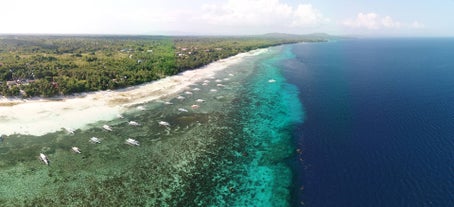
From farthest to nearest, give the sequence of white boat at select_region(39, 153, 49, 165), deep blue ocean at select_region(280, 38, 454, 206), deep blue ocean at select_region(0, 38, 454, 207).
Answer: white boat at select_region(39, 153, 49, 165) → deep blue ocean at select_region(280, 38, 454, 206) → deep blue ocean at select_region(0, 38, 454, 207)

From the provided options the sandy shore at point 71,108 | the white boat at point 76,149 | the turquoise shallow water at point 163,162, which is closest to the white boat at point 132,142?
the turquoise shallow water at point 163,162

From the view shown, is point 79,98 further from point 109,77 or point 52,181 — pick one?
point 52,181

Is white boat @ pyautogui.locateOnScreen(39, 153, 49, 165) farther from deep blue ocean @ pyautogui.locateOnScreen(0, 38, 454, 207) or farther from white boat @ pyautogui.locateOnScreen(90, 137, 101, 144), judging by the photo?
white boat @ pyautogui.locateOnScreen(90, 137, 101, 144)

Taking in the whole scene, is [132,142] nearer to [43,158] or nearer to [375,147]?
[43,158]

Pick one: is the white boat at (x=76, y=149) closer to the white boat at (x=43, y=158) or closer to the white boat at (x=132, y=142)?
the white boat at (x=43, y=158)

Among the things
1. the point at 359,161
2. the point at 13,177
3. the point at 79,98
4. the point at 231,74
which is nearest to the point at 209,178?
the point at 359,161

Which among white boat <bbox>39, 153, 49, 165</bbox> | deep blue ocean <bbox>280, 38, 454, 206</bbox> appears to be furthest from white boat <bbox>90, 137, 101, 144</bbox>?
deep blue ocean <bbox>280, 38, 454, 206</bbox>
